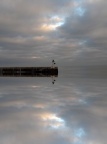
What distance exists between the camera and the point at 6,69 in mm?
194375

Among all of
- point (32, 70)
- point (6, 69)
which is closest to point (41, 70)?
point (32, 70)

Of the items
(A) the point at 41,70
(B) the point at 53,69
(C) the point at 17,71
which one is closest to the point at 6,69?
(C) the point at 17,71

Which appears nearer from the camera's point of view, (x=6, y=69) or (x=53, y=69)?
(x=53, y=69)

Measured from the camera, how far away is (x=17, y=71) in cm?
19000

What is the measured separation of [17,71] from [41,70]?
12925mm

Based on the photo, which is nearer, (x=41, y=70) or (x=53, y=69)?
(x=53, y=69)

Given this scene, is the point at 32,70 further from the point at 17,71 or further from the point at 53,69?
the point at 53,69

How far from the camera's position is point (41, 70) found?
7357 inches

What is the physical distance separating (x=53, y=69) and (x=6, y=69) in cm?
3529

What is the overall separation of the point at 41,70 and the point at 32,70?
756 cm

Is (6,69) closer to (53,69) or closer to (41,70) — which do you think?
(41,70)

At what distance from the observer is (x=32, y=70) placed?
19262 cm

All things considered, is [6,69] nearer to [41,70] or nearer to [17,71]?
[17,71]

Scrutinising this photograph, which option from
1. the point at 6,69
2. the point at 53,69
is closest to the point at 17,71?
the point at 6,69
